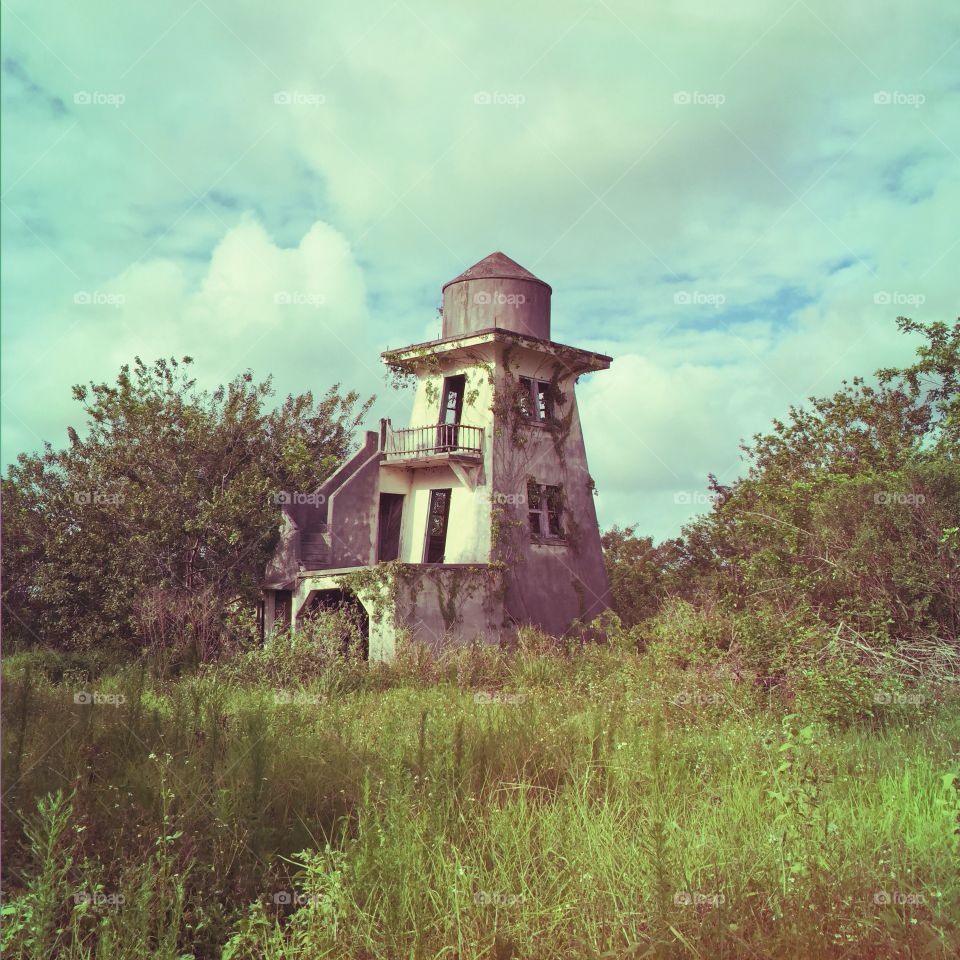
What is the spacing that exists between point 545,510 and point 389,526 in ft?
15.0

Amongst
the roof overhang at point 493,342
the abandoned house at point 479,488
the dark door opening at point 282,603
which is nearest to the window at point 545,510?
the abandoned house at point 479,488

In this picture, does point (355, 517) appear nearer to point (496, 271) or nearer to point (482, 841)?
point (496, 271)

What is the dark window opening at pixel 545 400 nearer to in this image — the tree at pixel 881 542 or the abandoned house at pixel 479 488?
the abandoned house at pixel 479 488

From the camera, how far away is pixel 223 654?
64.1ft

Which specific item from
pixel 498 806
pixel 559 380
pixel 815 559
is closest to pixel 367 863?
pixel 498 806

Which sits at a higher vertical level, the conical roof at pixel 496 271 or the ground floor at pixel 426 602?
the conical roof at pixel 496 271

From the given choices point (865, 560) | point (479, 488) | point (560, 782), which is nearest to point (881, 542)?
point (865, 560)

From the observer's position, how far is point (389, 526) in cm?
2553

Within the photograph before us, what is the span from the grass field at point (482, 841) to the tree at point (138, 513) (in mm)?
15483

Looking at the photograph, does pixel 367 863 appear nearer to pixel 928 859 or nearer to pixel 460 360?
pixel 928 859

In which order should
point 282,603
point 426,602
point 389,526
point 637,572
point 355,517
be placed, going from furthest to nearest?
1. point 637,572
2. point 389,526
3. point 282,603
4. point 355,517
5. point 426,602

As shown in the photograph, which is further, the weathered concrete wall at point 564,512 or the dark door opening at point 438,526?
the dark door opening at point 438,526

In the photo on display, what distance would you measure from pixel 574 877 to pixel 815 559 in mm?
11203

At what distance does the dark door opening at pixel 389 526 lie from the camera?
25.3 m
